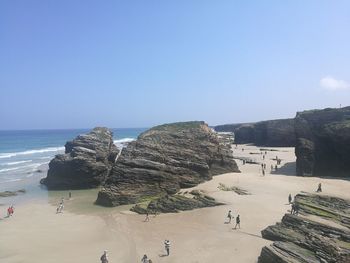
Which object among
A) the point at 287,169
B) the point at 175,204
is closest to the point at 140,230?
the point at 175,204

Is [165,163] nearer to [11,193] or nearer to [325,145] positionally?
[11,193]

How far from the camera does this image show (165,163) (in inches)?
1670

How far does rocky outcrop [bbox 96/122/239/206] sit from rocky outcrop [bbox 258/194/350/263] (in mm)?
16182

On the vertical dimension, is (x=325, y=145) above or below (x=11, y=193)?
above

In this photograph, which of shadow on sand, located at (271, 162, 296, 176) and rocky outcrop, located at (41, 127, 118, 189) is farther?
shadow on sand, located at (271, 162, 296, 176)

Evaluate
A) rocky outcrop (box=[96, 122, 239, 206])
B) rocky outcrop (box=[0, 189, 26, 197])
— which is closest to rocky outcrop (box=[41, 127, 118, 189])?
rocky outcrop (box=[0, 189, 26, 197])

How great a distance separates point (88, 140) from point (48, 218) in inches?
851

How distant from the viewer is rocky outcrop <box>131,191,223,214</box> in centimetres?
3425

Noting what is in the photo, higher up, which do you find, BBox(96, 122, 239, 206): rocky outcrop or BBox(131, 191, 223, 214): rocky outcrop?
BBox(96, 122, 239, 206): rocky outcrop

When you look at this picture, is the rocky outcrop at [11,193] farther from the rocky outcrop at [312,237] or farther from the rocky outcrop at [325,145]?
the rocky outcrop at [325,145]

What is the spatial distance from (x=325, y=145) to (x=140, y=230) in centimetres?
3126

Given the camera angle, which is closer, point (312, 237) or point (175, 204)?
point (312, 237)

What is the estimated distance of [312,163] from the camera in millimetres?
50250

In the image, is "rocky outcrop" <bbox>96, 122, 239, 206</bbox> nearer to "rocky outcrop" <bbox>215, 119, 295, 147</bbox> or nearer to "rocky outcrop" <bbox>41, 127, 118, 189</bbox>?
"rocky outcrop" <bbox>41, 127, 118, 189</bbox>
